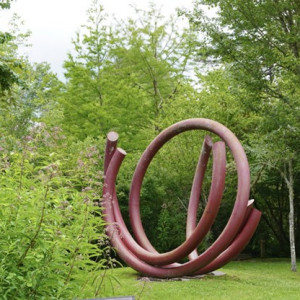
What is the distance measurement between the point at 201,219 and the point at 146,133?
386 inches

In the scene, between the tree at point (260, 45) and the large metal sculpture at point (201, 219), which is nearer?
the large metal sculpture at point (201, 219)

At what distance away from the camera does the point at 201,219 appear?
29.9 feet

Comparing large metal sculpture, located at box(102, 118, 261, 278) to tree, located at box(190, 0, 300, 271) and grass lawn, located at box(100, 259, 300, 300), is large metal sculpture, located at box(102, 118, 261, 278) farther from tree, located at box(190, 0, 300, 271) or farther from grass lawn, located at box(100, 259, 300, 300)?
tree, located at box(190, 0, 300, 271)

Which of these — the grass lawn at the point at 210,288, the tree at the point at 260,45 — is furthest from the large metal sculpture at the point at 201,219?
the tree at the point at 260,45

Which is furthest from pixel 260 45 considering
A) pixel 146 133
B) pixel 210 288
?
pixel 146 133

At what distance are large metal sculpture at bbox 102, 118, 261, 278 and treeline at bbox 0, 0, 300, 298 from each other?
1041 mm

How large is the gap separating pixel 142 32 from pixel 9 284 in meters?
19.8

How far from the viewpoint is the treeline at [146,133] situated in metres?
3.95

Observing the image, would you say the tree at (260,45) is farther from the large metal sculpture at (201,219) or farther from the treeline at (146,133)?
the large metal sculpture at (201,219)

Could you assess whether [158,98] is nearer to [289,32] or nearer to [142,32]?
[142,32]

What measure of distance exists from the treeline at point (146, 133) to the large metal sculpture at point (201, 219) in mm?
1041

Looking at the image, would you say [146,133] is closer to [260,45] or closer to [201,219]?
[260,45]

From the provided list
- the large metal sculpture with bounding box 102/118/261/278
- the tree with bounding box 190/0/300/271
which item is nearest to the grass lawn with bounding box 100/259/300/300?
the large metal sculpture with bounding box 102/118/261/278

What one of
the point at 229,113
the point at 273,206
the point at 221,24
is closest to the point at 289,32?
the point at 221,24
